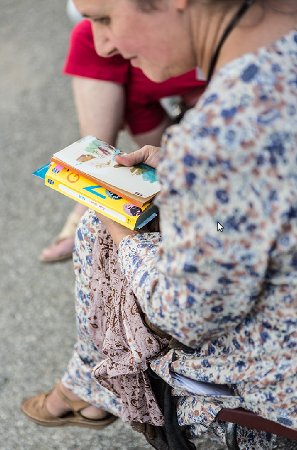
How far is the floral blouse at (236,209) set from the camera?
1218 mm

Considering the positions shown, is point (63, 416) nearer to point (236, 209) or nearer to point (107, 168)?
point (107, 168)

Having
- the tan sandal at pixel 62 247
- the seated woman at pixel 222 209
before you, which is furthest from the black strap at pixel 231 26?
the tan sandal at pixel 62 247

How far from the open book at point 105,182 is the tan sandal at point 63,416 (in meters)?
0.81

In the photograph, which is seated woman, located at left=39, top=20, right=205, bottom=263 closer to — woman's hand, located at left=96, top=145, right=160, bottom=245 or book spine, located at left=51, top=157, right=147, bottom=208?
woman's hand, located at left=96, top=145, right=160, bottom=245

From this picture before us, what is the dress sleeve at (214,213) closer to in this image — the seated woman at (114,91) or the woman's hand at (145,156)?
the woman's hand at (145,156)

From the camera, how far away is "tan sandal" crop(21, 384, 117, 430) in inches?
89.7

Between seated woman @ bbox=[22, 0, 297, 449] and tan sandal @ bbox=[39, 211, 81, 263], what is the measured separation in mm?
1372

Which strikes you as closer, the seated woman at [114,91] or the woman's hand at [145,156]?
the woman's hand at [145,156]

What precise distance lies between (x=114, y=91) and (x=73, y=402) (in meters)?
1.09

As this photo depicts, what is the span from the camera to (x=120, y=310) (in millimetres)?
1727

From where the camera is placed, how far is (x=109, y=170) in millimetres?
1722

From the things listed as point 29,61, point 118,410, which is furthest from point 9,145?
point 118,410

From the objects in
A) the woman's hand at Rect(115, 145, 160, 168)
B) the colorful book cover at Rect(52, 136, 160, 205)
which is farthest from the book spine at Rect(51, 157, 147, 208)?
the woman's hand at Rect(115, 145, 160, 168)

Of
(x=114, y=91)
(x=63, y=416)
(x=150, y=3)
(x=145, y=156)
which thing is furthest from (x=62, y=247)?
(x=150, y=3)
